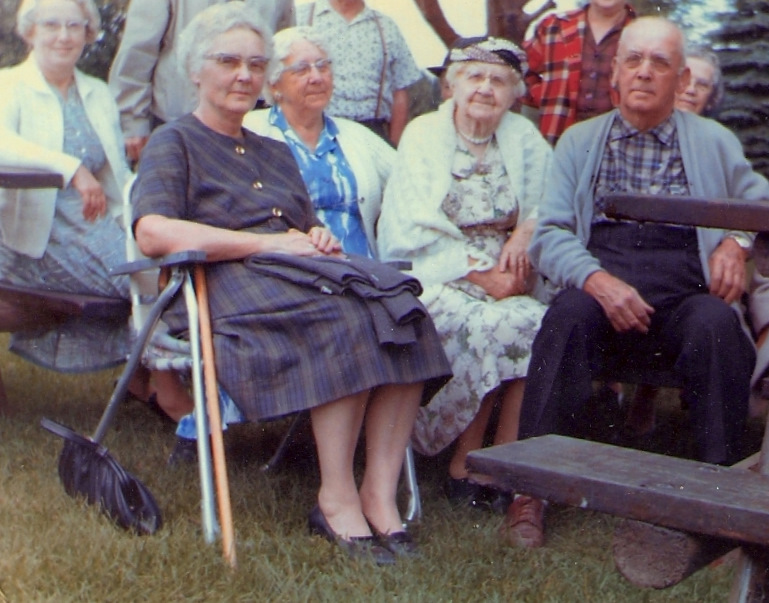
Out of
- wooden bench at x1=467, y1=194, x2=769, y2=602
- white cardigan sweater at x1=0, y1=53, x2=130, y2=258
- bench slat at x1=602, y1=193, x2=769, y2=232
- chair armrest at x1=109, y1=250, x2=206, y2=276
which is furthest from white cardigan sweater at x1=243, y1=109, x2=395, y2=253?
wooden bench at x1=467, y1=194, x2=769, y2=602

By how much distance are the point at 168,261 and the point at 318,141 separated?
1010 millimetres

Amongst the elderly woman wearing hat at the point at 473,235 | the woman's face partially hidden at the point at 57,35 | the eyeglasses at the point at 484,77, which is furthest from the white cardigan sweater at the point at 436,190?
the woman's face partially hidden at the point at 57,35

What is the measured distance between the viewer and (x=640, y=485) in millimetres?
1900

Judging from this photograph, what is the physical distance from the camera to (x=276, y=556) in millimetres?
2949

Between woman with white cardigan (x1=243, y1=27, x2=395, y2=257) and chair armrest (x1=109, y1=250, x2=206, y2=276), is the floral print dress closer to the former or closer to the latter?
woman with white cardigan (x1=243, y1=27, x2=395, y2=257)

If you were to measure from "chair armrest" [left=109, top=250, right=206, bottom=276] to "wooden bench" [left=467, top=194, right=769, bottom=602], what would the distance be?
112cm

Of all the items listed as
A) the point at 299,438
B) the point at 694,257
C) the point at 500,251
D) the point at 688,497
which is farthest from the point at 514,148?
the point at 688,497

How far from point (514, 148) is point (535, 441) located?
1899mm

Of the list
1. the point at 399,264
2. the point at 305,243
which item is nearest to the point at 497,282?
the point at 399,264

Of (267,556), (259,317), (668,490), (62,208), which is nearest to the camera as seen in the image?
(668,490)

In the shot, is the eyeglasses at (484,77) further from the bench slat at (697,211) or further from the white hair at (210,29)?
the bench slat at (697,211)

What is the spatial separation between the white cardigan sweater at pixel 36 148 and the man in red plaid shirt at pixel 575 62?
1.59 meters

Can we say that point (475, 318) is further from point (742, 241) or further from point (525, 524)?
point (742, 241)

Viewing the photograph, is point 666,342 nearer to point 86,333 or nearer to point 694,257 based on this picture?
point 694,257
